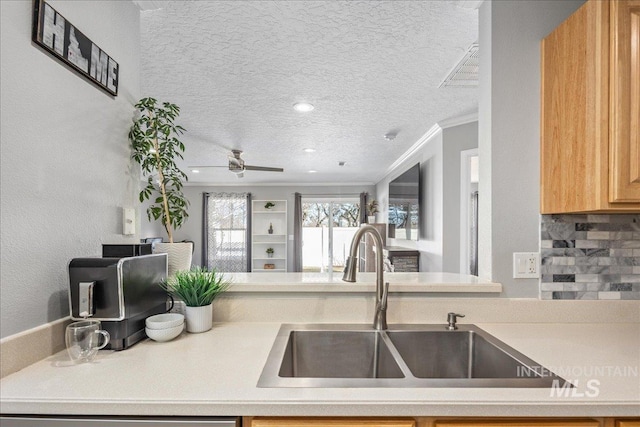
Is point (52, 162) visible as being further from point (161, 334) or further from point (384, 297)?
point (384, 297)

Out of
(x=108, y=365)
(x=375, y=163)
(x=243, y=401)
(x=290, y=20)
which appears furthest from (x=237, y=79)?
(x=375, y=163)

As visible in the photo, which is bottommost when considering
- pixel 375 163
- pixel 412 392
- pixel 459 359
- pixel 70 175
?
pixel 459 359

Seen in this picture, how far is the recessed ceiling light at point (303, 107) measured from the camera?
2.83 m

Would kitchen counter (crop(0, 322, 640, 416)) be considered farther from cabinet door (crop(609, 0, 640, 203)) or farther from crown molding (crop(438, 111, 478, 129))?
crown molding (crop(438, 111, 478, 129))

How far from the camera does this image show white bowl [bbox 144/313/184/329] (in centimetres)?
120

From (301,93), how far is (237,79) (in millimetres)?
488

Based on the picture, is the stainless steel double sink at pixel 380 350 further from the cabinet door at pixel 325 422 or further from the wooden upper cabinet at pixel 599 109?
the wooden upper cabinet at pixel 599 109

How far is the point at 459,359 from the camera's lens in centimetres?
134

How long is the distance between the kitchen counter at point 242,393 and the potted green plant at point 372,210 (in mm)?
5925

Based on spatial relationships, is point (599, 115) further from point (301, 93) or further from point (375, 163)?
point (375, 163)

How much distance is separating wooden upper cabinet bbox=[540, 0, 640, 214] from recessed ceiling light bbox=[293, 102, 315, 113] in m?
1.82

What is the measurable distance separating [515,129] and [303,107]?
1798 mm

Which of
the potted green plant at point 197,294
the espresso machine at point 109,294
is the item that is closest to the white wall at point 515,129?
the potted green plant at point 197,294

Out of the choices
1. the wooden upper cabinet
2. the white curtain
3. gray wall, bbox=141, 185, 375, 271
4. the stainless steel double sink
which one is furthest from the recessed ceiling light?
the white curtain
